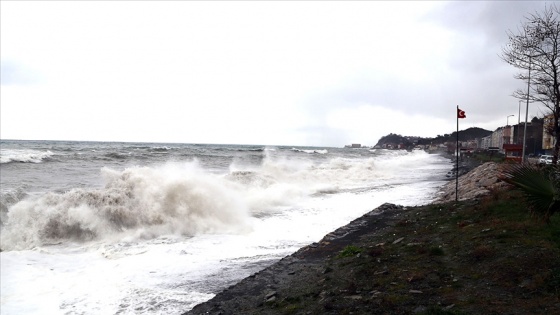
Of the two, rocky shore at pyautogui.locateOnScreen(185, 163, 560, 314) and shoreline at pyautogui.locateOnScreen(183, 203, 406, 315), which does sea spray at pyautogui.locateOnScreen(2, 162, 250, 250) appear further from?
rocky shore at pyautogui.locateOnScreen(185, 163, 560, 314)

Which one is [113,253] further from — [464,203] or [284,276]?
[464,203]

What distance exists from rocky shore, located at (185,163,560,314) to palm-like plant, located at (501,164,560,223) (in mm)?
1041

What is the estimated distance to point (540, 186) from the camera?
5.77m

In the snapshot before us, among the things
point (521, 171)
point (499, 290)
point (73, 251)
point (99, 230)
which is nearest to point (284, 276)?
point (499, 290)

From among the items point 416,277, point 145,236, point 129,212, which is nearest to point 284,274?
point 416,277

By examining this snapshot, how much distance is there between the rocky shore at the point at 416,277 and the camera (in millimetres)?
5793

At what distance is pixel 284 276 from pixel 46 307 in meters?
4.35

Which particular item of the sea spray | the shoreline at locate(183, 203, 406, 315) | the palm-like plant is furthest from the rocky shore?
the sea spray

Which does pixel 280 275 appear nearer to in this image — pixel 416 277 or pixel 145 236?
pixel 416 277

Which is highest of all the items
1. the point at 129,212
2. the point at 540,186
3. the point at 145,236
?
the point at 540,186

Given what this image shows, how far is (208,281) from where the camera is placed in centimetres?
888

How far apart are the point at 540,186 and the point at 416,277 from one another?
7.76 ft

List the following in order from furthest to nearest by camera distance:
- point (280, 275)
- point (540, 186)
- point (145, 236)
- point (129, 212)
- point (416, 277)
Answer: point (129, 212) < point (145, 236) < point (280, 275) < point (416, 277) < point (540, 186)

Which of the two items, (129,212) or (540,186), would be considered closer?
(540,186)
